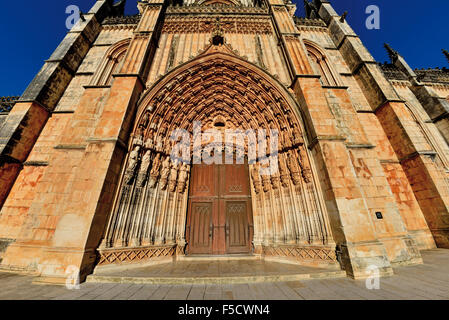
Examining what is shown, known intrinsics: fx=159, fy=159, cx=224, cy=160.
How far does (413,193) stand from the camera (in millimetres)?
6668

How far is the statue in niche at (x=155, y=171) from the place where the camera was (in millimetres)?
5805

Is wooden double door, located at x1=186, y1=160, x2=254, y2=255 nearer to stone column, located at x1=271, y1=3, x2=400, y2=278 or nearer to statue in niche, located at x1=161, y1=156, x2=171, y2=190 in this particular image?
statue in niche, located at x1=161, y1=156, x2=171, y2=190

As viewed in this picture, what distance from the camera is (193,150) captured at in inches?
288

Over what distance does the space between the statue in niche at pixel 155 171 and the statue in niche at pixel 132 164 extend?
25.0 inches

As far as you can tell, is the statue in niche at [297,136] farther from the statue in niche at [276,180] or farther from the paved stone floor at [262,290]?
the paved stone floor at [262,290]

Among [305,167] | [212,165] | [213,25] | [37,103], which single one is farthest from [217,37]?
[37,103]

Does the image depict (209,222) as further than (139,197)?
Yes

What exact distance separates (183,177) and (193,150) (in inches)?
54.0

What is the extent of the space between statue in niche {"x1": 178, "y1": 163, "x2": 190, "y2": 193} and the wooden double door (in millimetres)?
518

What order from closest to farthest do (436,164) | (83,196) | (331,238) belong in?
(83,196)
(331,238)
(436,164)

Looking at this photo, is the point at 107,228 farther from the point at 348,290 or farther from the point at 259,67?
the point at 259,67

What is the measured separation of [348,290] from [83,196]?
632 cm

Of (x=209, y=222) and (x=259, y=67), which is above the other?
(x=259, y=67)
